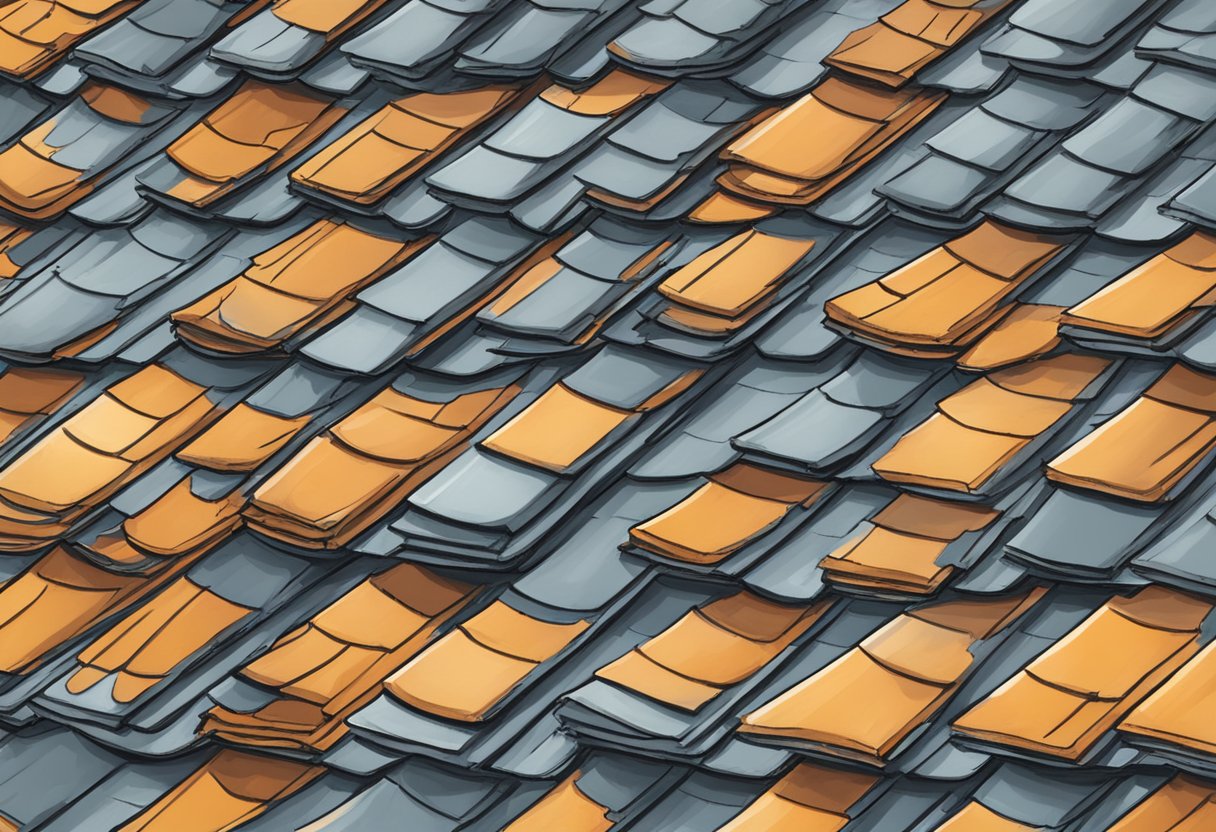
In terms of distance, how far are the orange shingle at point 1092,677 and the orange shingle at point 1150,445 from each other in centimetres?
20

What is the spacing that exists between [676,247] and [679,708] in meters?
1.13

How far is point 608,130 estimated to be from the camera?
366 cm

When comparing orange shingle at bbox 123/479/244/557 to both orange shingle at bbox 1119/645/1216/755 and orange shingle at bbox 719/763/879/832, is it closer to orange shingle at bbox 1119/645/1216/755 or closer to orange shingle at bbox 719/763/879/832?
orange shingle at bbox 719/763/879/832

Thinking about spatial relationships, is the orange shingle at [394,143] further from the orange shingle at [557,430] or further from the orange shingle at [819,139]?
the orange shingle at [557,430]

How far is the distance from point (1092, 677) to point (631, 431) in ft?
3.48

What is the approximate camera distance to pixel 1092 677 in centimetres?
261

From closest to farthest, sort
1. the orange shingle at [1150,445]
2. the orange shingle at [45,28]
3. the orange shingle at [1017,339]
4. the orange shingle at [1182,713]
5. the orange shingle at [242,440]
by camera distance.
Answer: the orange shingle at [1182,713], the orange shingle at [1150,445], the orange shingle at [1017,339], the orange shingle at [242,440], the orange shingle at [45,28]

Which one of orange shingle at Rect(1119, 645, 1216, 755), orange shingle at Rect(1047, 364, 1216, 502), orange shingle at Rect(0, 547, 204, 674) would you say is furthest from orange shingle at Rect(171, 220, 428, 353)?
orange shingle at Rect(1119, 645, 1216, 755)

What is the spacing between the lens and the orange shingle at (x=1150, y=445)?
2764 millimetres

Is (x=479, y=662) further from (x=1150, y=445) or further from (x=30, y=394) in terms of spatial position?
(x=30, y=394)

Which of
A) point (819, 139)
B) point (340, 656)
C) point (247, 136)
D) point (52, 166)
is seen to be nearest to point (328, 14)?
point (247, 136)

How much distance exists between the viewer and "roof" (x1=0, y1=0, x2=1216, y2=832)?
2732mm

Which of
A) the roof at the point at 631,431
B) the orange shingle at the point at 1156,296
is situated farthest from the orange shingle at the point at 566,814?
the orange shingle at the point at 1156,296

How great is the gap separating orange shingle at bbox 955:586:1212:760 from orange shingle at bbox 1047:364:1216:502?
204 mm
